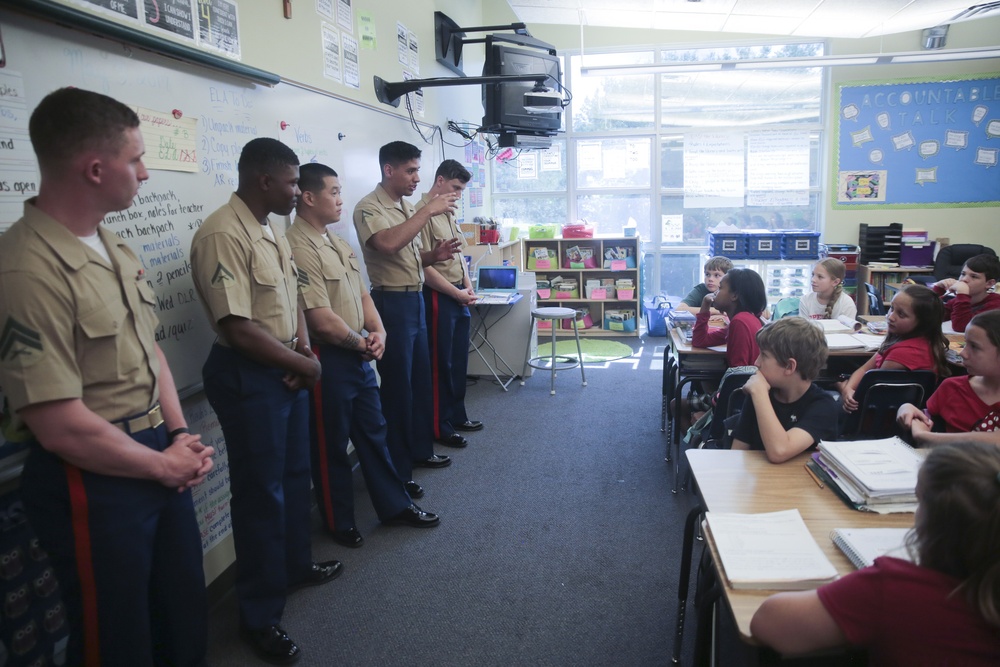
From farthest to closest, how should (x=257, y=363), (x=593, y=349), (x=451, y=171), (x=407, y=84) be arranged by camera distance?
(x=593, y=349), (x=407, y=84), (x=451, y=171), (x=257, y=363)

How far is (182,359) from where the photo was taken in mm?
2215

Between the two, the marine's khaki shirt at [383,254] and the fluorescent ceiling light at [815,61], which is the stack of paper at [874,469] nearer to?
the marine's khaki shirt at [383,254]

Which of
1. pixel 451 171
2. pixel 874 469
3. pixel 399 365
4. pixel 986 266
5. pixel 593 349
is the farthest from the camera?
pixel 593 349

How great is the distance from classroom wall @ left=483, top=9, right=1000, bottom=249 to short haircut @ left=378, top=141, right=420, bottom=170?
3.68 meters

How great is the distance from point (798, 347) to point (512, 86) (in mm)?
3603

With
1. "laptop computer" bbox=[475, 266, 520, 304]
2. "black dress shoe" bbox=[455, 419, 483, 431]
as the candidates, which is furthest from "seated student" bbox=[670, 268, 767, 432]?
"laptop computer" bbox=[475, 266, 520, 304]

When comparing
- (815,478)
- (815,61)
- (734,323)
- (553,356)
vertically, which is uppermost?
(815,61)

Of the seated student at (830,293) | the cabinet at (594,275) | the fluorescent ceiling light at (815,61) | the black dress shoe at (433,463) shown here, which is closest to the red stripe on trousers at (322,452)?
the black dress shoe at (433,463)

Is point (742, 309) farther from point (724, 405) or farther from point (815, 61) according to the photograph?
point (815, 61)

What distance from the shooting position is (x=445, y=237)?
3.90 metres

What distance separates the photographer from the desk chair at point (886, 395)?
2.51 meters

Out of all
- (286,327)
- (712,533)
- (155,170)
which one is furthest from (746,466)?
(155,170)

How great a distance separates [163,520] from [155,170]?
1.09m

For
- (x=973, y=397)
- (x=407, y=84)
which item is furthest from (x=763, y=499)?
(x=407, y=84)
